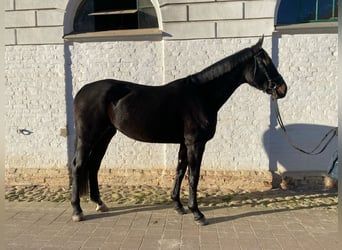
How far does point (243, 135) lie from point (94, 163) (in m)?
2.86

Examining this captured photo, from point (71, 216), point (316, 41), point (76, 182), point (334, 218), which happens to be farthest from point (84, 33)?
point (334, 218)

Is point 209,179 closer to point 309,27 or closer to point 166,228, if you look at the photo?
point 166,228

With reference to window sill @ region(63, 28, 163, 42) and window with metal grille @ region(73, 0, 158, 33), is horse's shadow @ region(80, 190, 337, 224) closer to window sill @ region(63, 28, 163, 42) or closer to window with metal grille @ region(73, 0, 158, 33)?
window sill @ region(63, 28, 163, 42)

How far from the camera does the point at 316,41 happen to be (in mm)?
5660

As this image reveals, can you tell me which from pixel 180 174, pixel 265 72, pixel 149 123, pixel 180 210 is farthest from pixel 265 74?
pixel 180 210

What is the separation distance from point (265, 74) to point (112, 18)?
354cm

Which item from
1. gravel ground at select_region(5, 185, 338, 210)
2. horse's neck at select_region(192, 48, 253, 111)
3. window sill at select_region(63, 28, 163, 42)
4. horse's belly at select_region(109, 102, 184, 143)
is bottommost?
gravel ground at select_region(5, 185, 338, 210)

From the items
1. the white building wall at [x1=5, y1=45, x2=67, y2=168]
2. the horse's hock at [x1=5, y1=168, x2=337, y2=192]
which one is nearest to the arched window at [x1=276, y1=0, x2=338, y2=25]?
the horse's hock at [x1=5, y1=168, x2=337, y2=192]

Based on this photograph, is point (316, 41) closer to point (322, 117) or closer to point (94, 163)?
point (322, 117)

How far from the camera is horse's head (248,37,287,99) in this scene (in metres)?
4.12

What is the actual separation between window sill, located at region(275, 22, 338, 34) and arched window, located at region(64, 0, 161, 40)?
241 centimetres

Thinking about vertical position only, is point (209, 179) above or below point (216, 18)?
below

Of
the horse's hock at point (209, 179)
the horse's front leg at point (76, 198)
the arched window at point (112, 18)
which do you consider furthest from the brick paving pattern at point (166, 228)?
the arched window at point (112, 18)

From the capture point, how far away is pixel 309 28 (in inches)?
221
